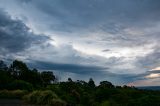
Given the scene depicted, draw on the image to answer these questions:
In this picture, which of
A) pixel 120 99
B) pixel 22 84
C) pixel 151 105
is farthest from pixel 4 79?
pixel 151 105

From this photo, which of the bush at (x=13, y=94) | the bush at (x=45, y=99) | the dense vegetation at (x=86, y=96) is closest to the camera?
the dense vegetation at (x=86, y=96)

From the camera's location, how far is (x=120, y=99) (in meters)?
23.0

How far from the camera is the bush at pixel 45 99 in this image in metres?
25.3

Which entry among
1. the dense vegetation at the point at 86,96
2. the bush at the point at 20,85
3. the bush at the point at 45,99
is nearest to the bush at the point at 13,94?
the dense vegetation at the point at 86,96

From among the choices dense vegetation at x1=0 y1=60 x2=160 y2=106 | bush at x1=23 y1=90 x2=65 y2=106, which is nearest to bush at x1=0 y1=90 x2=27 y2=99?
dense vegetation at x1=0 y1=60 x2=160 y2=106

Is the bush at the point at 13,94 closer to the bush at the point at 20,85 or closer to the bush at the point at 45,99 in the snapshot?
the bush at the point at 20,85

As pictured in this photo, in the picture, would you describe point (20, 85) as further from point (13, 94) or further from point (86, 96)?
point (86, 96)

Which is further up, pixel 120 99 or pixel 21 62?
pixel 21 62

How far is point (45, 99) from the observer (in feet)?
90.4

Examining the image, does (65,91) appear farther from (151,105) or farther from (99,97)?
(151,105)

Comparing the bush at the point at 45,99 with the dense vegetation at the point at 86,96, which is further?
the bush at the point at 45,99

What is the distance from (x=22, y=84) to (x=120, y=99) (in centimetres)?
2552

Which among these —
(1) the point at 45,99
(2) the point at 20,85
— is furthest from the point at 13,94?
(1) the point at 45,99

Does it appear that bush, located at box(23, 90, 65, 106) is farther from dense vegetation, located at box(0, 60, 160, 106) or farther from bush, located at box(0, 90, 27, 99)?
bush, located at box(0, 90, 27, 99)
